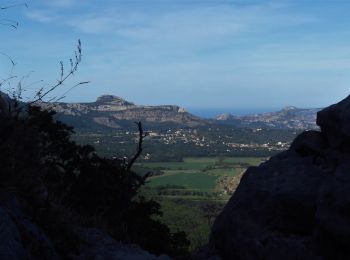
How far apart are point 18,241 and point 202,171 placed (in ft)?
345

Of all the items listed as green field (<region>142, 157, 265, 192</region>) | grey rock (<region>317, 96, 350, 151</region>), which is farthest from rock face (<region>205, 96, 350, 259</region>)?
green field (<region>142, 157, 265, 192</region>)

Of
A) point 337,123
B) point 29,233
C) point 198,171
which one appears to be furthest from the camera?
point 198,171

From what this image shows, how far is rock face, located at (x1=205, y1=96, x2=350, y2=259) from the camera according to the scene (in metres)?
5.38

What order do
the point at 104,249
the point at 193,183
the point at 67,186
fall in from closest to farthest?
1. the point at 104,249
2. the point at 67,186
3. the point at 193,183

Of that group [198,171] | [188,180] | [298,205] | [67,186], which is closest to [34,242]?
[298,205]

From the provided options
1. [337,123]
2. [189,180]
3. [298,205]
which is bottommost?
[189,180]

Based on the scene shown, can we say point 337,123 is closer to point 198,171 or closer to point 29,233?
point 29,233

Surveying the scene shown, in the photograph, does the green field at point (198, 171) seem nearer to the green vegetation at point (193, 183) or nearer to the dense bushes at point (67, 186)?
the green vegetation at point (193, 183)

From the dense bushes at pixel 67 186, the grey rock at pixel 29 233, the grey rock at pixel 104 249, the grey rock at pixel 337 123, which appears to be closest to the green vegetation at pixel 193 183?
the dense bushes at pixel 67 186

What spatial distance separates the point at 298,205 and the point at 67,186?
21.0 ft

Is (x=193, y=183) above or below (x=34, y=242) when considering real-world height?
below

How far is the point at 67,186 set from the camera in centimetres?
1117

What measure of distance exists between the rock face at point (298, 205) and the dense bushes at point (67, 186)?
233 cm

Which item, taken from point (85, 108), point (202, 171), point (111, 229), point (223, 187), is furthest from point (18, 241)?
point (85, 108)
